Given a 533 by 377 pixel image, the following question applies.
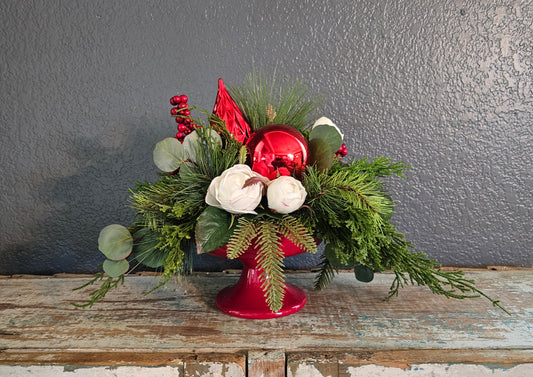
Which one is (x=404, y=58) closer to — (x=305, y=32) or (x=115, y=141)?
(x=305, y=32)

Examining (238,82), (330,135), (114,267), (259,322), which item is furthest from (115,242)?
(238,82)

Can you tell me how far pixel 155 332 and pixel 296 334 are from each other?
0.22m

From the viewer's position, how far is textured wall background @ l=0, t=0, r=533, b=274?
1036 millimetres

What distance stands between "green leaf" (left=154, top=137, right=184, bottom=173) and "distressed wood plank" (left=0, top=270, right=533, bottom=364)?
260 mm

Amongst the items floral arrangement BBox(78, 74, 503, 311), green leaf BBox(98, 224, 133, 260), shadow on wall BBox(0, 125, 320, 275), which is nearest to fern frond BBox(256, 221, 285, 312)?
floral arrangement BBox(78, 74, 503, 311)

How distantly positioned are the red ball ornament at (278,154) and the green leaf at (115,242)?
0.77 ft

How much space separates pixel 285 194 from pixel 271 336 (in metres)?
0.23

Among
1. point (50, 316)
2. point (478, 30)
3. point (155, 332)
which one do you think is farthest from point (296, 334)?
point (478, 30)

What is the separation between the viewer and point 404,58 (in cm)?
105

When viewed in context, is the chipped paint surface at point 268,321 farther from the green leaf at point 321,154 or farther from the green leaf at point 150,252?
the green leaf at point 321,154

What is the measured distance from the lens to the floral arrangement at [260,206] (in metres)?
0.65

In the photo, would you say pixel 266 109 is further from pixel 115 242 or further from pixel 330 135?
pixel 115 242

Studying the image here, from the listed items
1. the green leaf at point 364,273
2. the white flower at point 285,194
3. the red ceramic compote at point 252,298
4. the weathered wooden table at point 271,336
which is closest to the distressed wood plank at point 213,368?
the weathered wooden table at point 271,336

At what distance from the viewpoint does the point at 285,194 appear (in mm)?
637
